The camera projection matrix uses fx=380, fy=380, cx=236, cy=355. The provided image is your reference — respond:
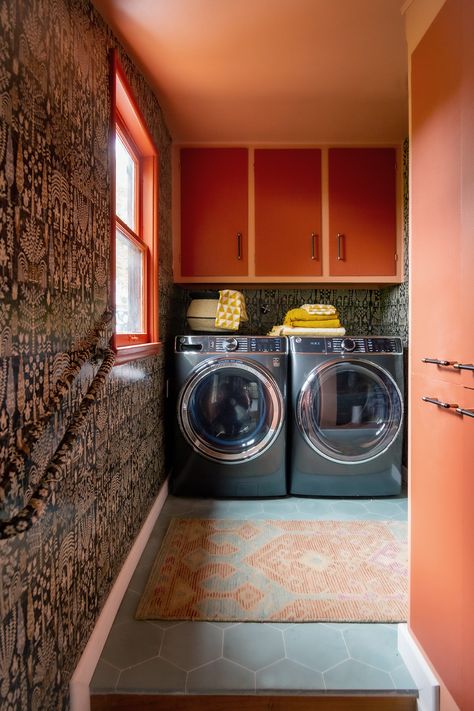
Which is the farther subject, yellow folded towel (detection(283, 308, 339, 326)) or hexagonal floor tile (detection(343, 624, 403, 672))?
yellow folded towel (detection(283, 308, 339, 326))

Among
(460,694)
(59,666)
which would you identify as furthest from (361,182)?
(59,666)

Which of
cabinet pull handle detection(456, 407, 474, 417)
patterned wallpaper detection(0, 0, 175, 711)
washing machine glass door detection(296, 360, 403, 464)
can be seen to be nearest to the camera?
patterned wallpaper detection(0, 0, 175, 711)

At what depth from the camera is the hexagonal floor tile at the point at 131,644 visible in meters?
1.19

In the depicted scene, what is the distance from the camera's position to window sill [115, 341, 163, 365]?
1.43m

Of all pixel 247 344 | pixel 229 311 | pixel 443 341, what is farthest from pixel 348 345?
pixel 443 341

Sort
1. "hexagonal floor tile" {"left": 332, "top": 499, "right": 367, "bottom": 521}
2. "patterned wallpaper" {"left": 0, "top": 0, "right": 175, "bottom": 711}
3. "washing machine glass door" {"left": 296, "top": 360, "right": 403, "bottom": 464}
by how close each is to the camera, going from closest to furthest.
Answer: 1. "patterned wallpaper" {"left": 0, "top": 0, "right": 175, "bottom": 711}
2. "hexagonal floor tile" {"left": 332, "top": 499, "right": 367, "bottom": 521}
3. "washing machine glass door" {"left": 296, "top": 360, "right": 403, "bottom": 464}

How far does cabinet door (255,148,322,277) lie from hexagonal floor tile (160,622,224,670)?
2.06m

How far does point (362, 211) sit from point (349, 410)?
1.39 meters

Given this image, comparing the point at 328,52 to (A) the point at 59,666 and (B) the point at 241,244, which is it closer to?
(B) the point at 241,244

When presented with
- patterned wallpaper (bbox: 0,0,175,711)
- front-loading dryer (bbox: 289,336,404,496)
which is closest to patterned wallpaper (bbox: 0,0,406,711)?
patterned wallpaper (bbox: 0,0,175,711)

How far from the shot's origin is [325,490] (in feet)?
7.68

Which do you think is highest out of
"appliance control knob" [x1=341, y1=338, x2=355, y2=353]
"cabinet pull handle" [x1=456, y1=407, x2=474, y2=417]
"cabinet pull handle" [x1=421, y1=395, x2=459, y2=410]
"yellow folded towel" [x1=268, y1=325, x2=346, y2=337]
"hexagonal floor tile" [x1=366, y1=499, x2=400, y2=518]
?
"yellow folded towel" [x1=268, y1=325, x2=346, y2=337]

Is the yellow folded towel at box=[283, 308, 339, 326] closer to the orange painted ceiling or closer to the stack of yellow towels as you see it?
the stack of yellow towels

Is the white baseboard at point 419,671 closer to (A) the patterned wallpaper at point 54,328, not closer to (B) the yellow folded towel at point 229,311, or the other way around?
(A) the patterned wallpaper at point 54,328
